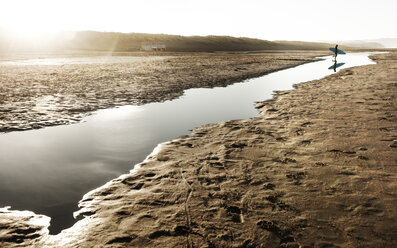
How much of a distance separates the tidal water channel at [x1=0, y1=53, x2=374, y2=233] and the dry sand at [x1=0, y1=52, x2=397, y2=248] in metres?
0.45

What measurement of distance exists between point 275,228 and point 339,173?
233 centimetres

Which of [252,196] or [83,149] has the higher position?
[83,149]

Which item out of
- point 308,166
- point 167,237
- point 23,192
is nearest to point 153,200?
point 167,237

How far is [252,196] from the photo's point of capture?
186 inches

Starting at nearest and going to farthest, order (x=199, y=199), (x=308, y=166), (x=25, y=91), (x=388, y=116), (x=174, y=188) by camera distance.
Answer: (x=199, y=199), (x=174, y=188), (x=308, y=166), (x=388, y=116), (x=25, y=91)

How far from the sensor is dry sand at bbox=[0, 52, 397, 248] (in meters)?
3.72

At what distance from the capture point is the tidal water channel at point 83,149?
5062 millimetres

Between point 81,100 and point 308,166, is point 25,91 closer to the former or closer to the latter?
point 81,100

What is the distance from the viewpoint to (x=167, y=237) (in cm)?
373

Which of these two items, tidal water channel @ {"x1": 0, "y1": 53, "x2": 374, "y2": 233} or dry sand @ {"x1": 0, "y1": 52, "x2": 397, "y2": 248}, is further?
tidal water channel @ {"x1": 0, "y1": 53, "x2": 374, "y2": 233}

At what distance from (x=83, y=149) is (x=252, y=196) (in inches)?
194

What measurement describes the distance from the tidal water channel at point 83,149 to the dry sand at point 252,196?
451mm

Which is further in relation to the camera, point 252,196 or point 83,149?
point 83,149

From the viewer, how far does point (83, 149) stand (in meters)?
7.33
